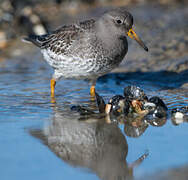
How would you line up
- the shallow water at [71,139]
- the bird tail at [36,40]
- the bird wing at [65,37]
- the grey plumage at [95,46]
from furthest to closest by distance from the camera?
the bird tail at [36,40], the bird wing at [65,37], the grey plumage at [95,46], the shallow water at [71,139]

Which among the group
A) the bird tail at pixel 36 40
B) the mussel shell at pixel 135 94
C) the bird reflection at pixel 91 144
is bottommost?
the bird tail at pixel 36 40

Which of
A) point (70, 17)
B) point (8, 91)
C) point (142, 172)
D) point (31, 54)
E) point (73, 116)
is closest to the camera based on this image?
point (142, 172)

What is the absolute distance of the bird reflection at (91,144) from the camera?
14.7ft

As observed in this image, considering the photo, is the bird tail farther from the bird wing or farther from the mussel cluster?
the mussel cluster

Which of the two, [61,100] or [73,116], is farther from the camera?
[61,100]

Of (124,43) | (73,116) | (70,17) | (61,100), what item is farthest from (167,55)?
(70,17)

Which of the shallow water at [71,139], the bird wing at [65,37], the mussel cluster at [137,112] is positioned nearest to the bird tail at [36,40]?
the bird wing at [65,37]

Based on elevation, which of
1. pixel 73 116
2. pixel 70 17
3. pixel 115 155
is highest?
pixel 115 155

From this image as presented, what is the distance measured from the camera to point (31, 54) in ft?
37.7

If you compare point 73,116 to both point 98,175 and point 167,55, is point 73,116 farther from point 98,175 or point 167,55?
point 167,55

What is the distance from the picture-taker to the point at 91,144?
5215 millimetres

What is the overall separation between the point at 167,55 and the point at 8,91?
4668 millimetres

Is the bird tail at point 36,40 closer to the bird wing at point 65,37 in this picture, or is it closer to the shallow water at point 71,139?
the bird wing at point 65,37

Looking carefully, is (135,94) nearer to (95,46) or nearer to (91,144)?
(95,46)
